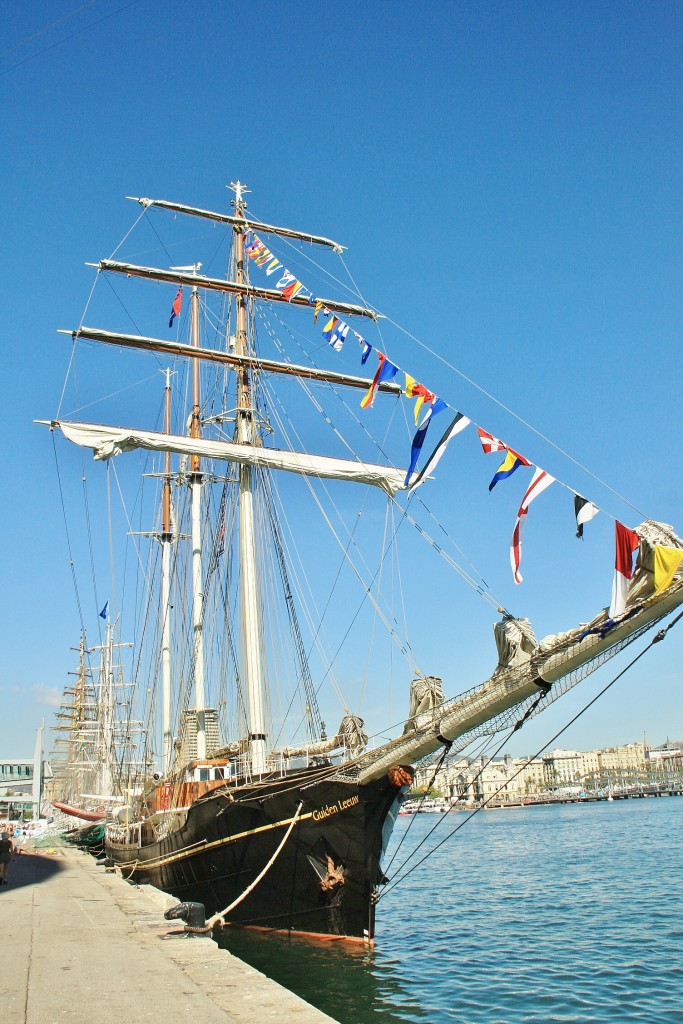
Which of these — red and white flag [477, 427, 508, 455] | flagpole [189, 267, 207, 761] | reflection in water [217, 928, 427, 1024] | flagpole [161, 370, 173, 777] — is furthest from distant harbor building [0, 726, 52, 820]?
red and white flag [477, 427, 508, 455]

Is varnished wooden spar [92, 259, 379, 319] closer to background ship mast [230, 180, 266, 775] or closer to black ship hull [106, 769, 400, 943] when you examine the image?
background ship mast [230, 180, 266, 775]

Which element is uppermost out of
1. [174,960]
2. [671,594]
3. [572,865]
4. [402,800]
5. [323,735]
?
[671,594]

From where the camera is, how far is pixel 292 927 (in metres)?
16.5

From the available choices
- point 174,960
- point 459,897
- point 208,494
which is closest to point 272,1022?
point 174,960

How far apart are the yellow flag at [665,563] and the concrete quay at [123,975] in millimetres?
6855

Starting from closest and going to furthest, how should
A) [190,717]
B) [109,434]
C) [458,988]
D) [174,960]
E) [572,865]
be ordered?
[174,960] < [458,988] < [109,434] < [190,717] < [572,865]

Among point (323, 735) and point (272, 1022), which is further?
point (323, 735)

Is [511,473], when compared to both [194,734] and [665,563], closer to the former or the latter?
[665,563]

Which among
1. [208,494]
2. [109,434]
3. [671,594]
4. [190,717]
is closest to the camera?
[671,594]

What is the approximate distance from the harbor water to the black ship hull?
1.77 feet

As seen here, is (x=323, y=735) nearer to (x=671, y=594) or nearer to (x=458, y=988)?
(x=458, y=988)

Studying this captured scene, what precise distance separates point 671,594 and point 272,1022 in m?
7.32

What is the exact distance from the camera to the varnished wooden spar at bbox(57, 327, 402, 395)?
24.9 m

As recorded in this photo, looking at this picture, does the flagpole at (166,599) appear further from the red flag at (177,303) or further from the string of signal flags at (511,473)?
the string of signal flags at (511,473)
